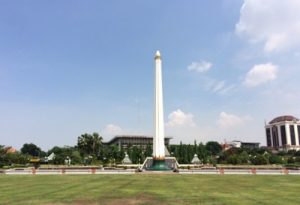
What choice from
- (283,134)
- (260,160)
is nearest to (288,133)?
(283,134)

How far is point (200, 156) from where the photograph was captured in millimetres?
96312

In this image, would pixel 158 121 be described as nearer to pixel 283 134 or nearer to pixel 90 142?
pixel 90 142

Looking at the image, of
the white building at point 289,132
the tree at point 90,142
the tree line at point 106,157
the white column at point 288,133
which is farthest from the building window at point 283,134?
the tree at point 90,142

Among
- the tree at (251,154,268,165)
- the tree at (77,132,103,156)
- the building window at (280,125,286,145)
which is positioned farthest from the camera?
the building window at (280,125,286,145)

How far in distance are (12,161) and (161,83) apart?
47533 millimetres

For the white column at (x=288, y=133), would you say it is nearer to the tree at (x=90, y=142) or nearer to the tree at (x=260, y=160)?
the tree at (x=260, y=160)

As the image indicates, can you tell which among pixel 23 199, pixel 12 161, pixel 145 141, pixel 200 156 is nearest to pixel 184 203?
pixel 23 199

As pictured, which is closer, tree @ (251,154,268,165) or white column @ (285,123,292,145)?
tree @ (251,154,268,165)

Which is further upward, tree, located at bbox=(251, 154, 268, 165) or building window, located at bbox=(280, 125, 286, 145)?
building window, located at bbox=(280, 125, 286, 145)

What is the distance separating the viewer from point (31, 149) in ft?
563

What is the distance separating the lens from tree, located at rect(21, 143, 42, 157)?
170 metres

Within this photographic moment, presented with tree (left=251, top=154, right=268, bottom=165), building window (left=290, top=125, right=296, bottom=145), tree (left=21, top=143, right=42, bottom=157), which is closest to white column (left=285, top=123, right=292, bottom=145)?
building window (left=290, top=125, right=296, bottom=145)

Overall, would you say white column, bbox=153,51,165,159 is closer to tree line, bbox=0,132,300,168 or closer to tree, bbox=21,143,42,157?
tree line, bbox=0,132,300,168

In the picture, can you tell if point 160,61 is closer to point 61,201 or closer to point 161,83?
point 161,83
